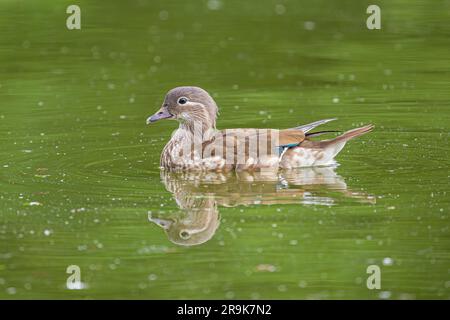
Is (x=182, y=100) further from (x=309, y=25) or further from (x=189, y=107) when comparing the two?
(x=309, y=25)

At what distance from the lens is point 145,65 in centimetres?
1841

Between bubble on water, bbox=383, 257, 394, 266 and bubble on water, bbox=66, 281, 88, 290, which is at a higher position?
bubble on water, bbox=383, 257, 394, 266

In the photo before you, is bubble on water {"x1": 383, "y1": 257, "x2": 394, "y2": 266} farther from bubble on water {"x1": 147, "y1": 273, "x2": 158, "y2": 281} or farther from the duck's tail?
the duck's tail

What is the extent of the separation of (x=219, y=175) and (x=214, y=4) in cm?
996

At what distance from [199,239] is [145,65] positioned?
334 inches

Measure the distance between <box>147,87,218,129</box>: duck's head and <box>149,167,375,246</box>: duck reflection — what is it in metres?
0.86

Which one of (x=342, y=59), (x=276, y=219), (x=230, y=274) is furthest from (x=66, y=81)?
(x=230, y=274)

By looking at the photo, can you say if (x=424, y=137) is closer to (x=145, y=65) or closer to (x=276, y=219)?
(x=276, y=219)

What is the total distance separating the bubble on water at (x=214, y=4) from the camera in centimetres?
2189

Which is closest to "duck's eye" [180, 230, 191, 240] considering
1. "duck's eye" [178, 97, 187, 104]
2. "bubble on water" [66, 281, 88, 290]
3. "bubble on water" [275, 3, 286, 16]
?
"bubble on water" [66, 281, 88, 290]

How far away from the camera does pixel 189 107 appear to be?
531 inches

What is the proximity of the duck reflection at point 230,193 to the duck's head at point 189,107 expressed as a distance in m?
0.86

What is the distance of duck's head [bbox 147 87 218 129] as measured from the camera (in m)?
13.5

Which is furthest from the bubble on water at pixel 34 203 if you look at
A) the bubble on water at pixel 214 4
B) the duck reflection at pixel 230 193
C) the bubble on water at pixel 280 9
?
the bubble on water at pixel 214 4
